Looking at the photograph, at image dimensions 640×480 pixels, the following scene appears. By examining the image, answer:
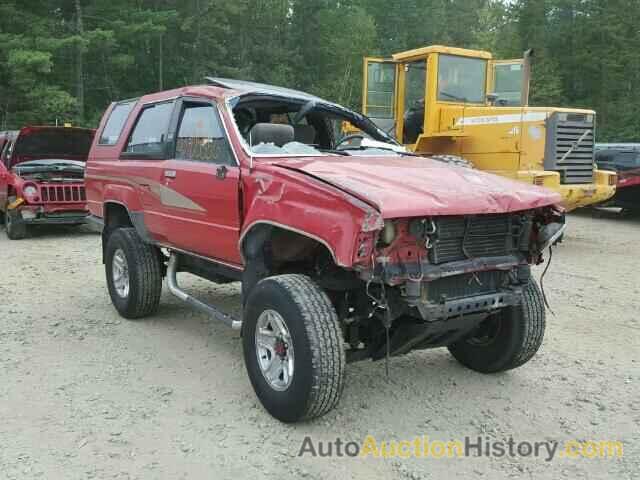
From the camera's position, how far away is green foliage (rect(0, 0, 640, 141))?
24.4m

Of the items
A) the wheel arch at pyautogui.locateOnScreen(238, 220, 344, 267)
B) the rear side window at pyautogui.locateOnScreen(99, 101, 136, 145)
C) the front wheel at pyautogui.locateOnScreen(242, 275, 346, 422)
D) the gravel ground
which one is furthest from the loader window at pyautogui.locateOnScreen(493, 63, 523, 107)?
the front wheel at pyautogui.locateOnScreen(242, 275, 346, 422)

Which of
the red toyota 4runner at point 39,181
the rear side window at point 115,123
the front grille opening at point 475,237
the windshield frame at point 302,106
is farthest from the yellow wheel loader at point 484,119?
the front grille opening at point 475,237

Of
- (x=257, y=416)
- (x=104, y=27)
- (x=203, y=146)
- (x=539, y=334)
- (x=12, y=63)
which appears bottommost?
(x=257, y=416)

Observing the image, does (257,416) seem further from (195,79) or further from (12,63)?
(195,79)

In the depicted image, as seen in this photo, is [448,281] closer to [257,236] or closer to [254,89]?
[257,236]

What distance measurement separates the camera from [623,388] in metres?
4.55

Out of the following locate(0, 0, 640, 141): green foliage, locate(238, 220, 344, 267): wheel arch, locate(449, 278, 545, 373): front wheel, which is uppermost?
locate(0, 0, 640, 141): green foliage

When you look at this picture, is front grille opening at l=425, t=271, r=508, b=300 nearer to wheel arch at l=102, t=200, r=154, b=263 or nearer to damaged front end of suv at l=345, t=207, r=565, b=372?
damaged front end of suv at l=345, t=207, r=565, b=372

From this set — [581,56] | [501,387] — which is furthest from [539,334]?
[581,56]

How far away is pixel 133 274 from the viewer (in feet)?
19.3

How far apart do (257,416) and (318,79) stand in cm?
4270

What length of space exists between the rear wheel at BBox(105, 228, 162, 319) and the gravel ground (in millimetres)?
190

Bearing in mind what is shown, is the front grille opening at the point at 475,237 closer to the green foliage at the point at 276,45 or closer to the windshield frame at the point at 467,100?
the windshield frame at the point at 467,100

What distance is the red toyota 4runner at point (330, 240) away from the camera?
11.6ft
